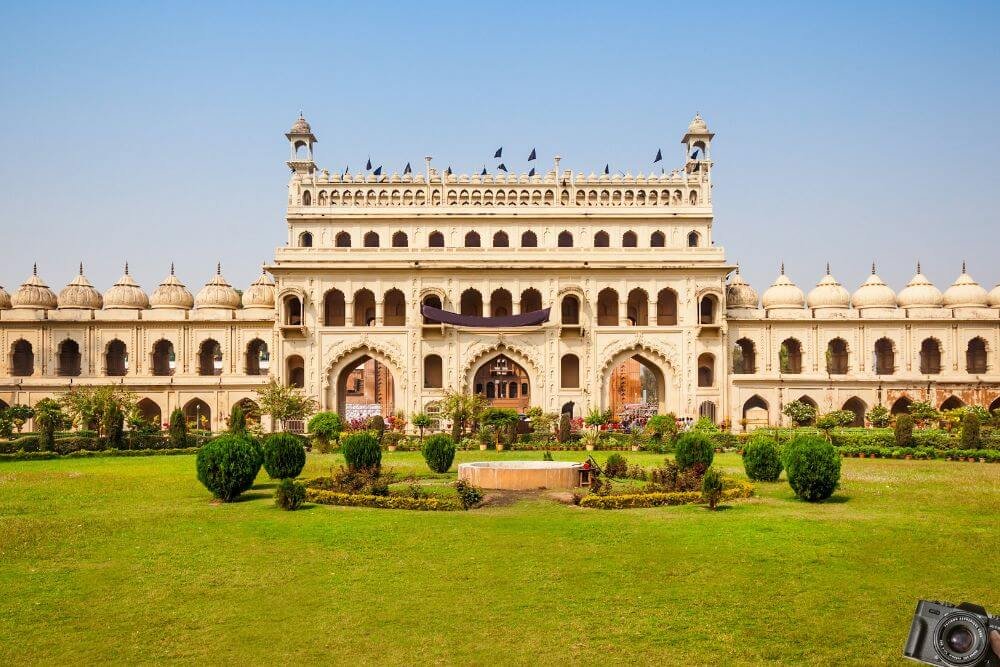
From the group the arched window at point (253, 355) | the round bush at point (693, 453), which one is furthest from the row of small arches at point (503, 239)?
the round bush at point (693, 453)

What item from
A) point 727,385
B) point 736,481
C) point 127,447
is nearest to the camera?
point 736,481

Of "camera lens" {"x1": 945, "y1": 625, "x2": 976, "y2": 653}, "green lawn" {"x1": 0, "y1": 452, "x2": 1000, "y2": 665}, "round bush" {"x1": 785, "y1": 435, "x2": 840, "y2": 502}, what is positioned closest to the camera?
"camera lens" {"x1": 945, "y1": 625, "x2": 976, "y2": 653}

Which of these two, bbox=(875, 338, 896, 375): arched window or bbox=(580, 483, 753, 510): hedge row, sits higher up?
bbox=(875, 338, 896, 375): arched window

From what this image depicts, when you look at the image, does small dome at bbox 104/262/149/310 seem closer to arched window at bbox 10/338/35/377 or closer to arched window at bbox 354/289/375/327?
arched window at bbox 10/338/35/377

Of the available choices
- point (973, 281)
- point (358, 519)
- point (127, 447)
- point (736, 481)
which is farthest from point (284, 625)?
point (973, 281)

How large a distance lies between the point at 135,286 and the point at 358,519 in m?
37.5

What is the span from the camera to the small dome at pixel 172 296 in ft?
160

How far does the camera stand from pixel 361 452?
71.4 ft

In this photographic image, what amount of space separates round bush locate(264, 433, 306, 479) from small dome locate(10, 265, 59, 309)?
107 feet

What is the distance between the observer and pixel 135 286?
49625mm

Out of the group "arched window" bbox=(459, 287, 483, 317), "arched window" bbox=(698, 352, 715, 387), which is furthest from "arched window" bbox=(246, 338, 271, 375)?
"arched window" bbox=(698, 352, 715, 387)

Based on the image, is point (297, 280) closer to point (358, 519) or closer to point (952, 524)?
point (358, 519)

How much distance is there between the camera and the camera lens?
5.09 m

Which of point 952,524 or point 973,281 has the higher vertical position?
point 973,281
